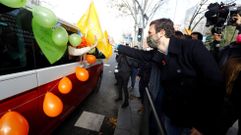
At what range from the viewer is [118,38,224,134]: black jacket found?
1.96 meters

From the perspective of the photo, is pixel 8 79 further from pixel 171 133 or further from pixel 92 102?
pixel 92 102

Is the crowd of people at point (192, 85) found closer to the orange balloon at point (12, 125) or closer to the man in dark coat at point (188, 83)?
the man in dark coat at point (188, 83)

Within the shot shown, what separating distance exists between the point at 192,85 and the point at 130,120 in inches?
113

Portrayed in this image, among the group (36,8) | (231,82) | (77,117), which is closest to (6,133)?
(36,8)

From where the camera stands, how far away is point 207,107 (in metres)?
2.02

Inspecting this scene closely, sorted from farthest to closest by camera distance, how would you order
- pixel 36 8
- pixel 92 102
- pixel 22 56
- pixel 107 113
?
pixel 92 102 < pixel 107 113 < pixel 22 56 < pixel 36 8

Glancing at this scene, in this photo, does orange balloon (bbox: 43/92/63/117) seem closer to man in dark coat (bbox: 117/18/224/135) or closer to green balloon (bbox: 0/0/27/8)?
green balloon (bbox: 0/0/27/8)

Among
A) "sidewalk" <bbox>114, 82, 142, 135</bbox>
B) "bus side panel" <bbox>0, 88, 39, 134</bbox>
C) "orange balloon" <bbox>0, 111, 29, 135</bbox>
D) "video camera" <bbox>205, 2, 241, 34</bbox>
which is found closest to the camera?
"orange balloon" <bbox>0, 111, 29, 135</bbox>

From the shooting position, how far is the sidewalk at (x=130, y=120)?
4.20m

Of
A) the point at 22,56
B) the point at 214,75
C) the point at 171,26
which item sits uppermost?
the point at 171,26

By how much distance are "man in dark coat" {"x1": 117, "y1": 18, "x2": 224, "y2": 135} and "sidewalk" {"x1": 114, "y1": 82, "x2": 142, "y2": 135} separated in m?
1.23

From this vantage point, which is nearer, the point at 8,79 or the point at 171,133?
the point at 8,79

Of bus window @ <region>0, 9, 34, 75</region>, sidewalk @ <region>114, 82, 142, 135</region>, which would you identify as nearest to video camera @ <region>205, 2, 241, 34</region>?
sidewalk @ <region>114, 82, 142, 135</region>

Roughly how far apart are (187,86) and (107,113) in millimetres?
3484
